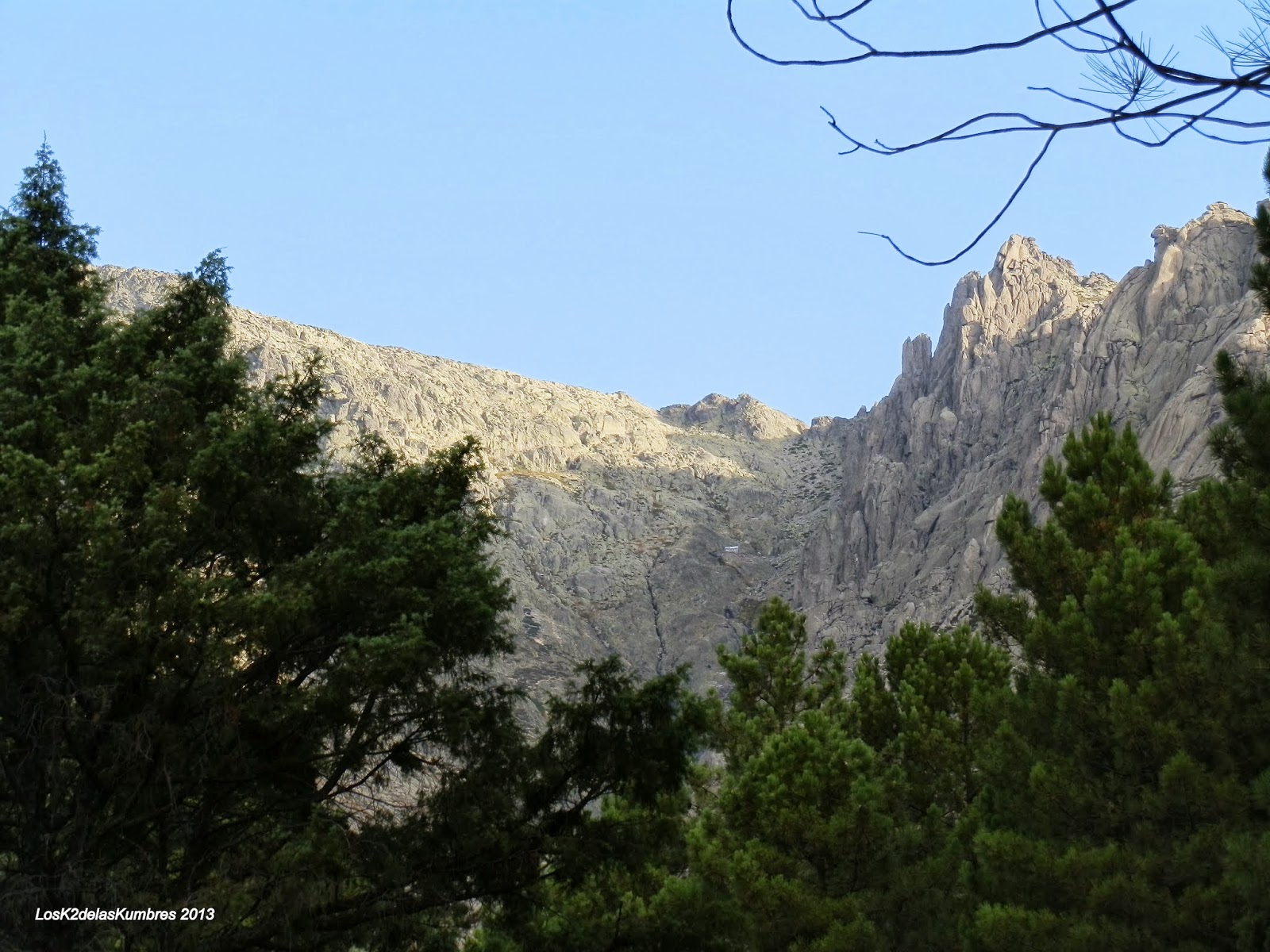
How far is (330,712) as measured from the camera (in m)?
12.3

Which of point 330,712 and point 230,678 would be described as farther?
point 330,712

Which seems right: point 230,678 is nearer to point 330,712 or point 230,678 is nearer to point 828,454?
point 330,712

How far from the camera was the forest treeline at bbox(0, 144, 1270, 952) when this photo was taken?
11.2 m

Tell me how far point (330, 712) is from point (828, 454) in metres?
166

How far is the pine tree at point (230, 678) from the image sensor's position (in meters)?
11.1

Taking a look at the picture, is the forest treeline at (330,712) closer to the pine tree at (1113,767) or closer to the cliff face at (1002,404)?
the pine tree at (1113,767)

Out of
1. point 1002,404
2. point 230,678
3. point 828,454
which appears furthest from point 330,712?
point 828,454

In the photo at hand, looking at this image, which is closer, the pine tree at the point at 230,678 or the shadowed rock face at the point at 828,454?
the pine tree at the point at 230,678

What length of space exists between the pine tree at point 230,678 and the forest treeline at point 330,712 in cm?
4

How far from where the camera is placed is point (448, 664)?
43.7ft

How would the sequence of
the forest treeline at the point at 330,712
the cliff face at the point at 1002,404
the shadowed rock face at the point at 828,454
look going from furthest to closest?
the shadowed rock face at the point at 828,454 → the cliff face at the point at 1002,404 → the forest treeline at the point at 330,712

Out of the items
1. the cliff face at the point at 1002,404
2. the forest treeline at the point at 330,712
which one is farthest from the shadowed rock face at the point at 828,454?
the forest treeline at the point at 330,712

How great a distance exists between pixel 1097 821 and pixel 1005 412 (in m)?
101

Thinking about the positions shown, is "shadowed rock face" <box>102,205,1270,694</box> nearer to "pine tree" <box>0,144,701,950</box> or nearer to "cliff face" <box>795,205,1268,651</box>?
"cliff face" <box>795,205,1268,651</box>
